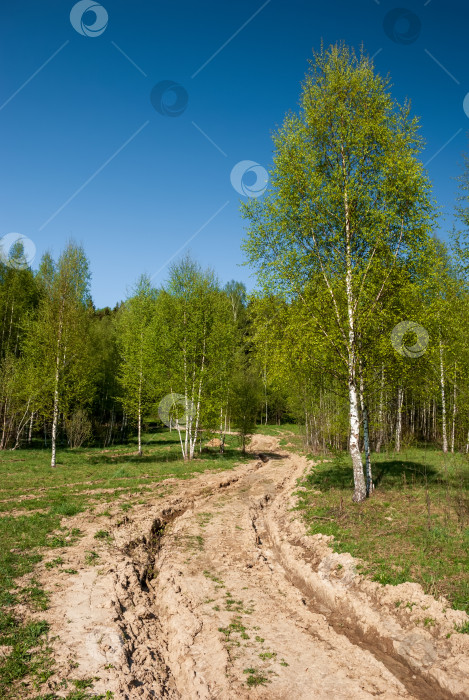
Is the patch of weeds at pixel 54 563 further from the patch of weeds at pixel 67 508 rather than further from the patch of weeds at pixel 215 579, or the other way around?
the patch of weeds at pixel 67 508

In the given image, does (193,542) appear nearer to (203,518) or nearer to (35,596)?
(203,518)

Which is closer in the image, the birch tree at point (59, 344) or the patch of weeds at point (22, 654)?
the patch of weeds at point (22, 654)

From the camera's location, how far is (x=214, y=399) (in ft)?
97.4

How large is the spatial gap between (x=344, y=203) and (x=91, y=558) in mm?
14862

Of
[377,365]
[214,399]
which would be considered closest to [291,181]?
[377,365]

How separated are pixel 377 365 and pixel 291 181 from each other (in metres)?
8.09

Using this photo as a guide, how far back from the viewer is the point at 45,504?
15289mm

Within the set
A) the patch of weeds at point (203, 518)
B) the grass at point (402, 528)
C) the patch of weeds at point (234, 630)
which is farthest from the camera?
the patch of weeds at point (203, 518)

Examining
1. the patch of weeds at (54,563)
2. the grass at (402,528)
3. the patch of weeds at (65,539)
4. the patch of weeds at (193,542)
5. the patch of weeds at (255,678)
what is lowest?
the patch of weeds at (193,542)

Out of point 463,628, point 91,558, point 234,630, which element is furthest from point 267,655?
point 91,558

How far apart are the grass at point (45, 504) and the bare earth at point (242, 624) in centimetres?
39

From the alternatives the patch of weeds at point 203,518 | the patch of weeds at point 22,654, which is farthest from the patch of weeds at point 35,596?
the patch of weeds at point 203,518

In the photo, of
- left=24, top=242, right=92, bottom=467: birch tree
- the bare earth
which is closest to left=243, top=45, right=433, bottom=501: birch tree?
the bare earth

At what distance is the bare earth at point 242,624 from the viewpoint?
6348mm
